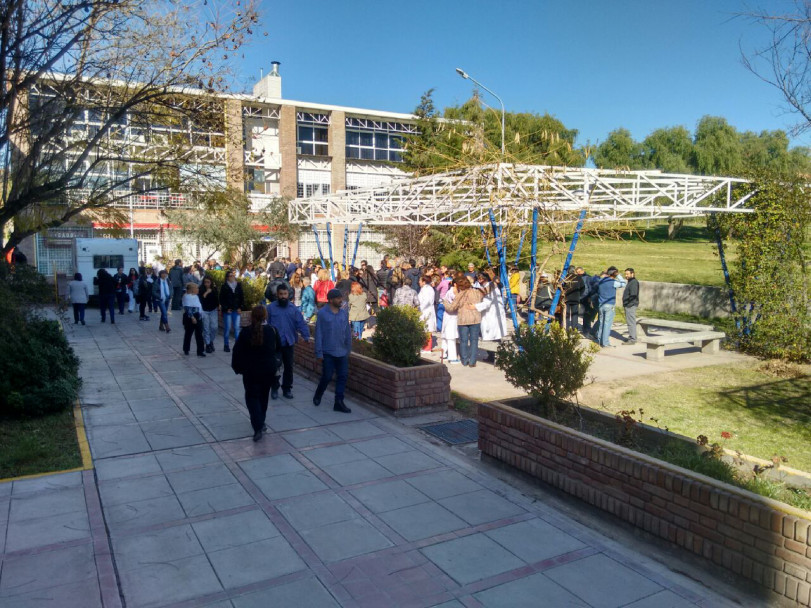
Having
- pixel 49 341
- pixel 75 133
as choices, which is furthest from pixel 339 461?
pixel 75 133

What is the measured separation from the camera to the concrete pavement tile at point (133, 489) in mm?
5570

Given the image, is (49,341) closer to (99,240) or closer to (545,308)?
(545,308)

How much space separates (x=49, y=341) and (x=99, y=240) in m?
16.5

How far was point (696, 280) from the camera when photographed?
26406 mm

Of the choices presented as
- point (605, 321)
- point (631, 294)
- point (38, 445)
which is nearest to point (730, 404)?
point (605, 321)

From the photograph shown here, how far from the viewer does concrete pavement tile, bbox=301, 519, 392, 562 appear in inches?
181

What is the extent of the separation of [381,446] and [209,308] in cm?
625

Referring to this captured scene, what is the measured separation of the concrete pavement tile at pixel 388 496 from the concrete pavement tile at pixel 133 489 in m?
1.72

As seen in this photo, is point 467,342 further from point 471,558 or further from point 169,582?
point 169,582

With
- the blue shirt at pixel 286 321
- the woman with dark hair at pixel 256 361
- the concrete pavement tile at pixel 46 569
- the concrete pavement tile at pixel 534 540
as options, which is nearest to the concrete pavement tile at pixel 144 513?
the concrete pavement tile at pixel 46 569

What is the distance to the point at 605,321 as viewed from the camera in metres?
13.4

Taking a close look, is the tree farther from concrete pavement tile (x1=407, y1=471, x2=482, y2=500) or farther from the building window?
the building window

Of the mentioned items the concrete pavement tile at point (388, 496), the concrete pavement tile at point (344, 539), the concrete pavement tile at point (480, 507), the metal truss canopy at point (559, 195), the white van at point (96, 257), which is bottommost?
the concrete pavement tile at point (344, 539)

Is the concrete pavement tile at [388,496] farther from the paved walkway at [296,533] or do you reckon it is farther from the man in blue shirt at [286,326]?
the man in blue shirt at [286,326]
